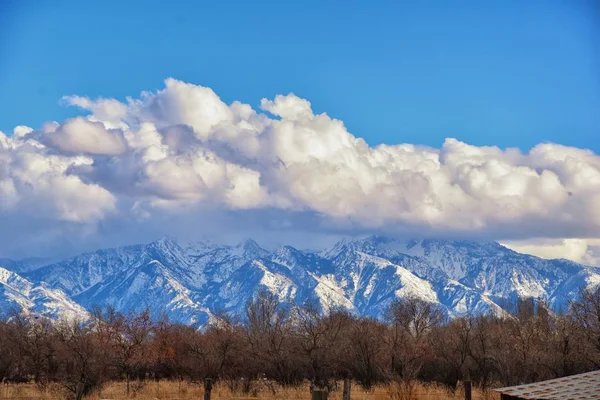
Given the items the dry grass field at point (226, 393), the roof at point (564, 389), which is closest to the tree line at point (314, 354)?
the dry grass field at point (226, 393)

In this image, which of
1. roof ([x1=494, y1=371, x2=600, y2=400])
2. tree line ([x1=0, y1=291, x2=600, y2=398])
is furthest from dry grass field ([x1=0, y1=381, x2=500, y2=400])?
roof ([x1=494, y1=371, x2=600, y2=400])

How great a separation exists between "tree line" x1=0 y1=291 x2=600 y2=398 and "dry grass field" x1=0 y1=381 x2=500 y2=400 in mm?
890

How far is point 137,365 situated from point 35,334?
9.30 metres

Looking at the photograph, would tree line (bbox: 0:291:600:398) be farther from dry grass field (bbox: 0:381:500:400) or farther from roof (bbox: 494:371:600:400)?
roof (bbox: 494:371:600:400)

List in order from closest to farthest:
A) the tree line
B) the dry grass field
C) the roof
→ the roof < the dry grass field < the tree line

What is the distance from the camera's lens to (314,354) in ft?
184

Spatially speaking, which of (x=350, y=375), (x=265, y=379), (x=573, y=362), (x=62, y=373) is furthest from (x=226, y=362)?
(x=573, y=362)

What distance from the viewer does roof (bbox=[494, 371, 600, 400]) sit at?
2595cm

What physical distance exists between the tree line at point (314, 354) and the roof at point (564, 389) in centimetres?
1765

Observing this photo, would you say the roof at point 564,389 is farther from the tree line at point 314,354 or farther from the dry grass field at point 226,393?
the tree line at point 314,354

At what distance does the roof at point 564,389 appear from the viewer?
85.1 feet

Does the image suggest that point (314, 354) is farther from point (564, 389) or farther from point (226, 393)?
point (564, 389)

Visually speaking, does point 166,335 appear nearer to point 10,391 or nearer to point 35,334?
point 35,334

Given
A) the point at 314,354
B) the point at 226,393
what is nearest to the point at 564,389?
the point at 226,393
